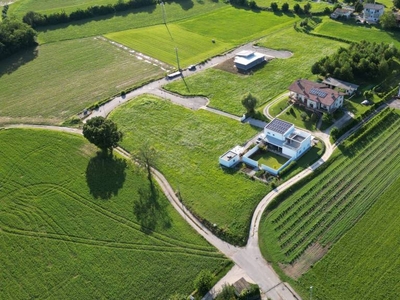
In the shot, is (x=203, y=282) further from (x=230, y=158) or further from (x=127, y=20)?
(x=127, y=20)

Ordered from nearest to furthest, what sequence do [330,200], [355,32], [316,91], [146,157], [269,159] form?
[330,200] < [146,157] < [269,159] < [316,91] < [355,32]

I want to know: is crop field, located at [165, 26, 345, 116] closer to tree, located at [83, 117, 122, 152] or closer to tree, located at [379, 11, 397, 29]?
tree, located at [379, 11, 397, 29]

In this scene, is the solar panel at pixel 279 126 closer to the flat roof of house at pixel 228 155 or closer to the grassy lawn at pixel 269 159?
the grassy lawn at pixel 269 159

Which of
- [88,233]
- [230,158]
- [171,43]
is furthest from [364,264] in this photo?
[171,43]

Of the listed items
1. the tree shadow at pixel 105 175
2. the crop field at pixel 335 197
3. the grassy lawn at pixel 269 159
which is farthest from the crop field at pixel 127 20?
the crop field at pixel 335 197

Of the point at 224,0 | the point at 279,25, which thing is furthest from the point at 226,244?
the point at 224,0

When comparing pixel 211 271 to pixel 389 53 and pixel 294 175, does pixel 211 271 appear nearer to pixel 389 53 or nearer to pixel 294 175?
pixel 294 175
